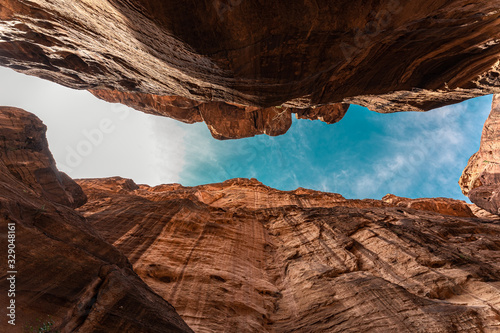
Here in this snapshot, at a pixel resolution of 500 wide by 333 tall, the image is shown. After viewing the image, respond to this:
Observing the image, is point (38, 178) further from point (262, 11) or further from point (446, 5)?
point (446, 5)

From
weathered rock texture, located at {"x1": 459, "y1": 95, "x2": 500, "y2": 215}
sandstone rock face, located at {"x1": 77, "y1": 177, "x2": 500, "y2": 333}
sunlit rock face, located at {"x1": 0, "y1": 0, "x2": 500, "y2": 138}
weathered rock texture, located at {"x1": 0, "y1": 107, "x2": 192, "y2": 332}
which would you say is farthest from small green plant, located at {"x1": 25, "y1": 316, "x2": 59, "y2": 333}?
weathered rock texture, located at {"x1": 459, "y1": 95, "x2": 500, "y2": 215}

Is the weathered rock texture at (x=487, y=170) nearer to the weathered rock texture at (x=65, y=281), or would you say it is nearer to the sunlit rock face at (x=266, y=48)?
the sunlit rock face at (x=266, y=48)

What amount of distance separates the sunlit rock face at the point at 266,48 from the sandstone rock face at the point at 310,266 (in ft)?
29.2

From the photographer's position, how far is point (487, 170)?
3081cm

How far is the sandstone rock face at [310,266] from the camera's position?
8125 millimetres

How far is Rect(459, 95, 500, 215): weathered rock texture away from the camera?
26234 millimetres

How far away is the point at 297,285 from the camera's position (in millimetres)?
11320

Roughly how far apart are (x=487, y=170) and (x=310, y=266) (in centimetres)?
3369

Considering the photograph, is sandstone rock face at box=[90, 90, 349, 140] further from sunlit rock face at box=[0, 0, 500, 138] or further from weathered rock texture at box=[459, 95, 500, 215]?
weathered rock texture at box=[459, 95, 500, 215]

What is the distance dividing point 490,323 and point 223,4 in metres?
12.3

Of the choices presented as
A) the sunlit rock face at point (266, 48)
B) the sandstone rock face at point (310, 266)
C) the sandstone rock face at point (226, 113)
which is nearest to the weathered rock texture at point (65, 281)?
the sandstone rock face at point (310, 266)

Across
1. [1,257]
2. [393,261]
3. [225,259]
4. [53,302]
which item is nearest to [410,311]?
[393,261]

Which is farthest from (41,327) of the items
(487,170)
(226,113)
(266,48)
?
(487,170)

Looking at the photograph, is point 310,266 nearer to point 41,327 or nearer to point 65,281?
point 65,281
